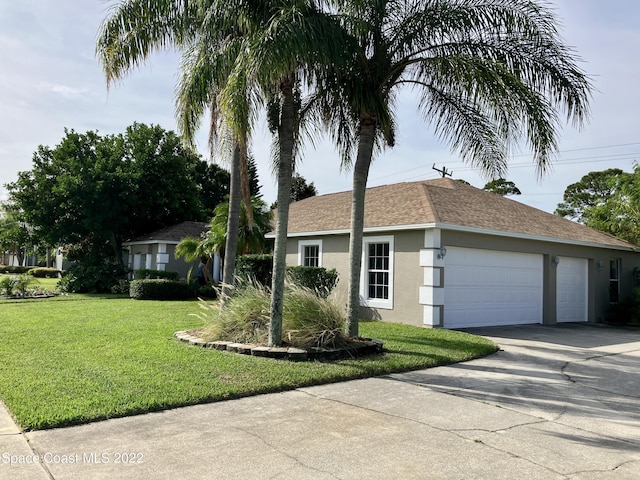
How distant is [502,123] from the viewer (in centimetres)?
938

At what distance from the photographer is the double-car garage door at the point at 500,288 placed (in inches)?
541

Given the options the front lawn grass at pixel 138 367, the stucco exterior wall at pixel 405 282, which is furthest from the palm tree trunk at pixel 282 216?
the stucco exterior wall at pixel 405 282

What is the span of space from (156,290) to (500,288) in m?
12.9

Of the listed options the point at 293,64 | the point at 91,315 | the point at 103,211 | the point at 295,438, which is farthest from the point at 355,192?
the point at 103,211

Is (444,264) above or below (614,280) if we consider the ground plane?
above

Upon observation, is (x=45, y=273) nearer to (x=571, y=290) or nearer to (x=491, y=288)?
(x=491, y=288)

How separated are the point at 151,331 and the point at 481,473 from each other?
8.56 m

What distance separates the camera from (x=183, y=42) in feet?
35.4

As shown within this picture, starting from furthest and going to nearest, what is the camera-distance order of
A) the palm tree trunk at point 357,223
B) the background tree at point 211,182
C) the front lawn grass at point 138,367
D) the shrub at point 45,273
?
1. the shrub at point 45,273
2. the background tree at point 211,182
3. the palm tree trunk at point 357,223
4. the front lawn grass at point 138,367

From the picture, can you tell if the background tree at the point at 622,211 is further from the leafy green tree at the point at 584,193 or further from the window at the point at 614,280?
the leafy green tree at the point at 584,193

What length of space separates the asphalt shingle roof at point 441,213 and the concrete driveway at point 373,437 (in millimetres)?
6979

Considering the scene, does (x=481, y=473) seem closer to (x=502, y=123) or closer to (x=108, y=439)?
(x=108, y=439)

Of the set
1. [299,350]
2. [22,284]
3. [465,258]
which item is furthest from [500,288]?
[22,284]

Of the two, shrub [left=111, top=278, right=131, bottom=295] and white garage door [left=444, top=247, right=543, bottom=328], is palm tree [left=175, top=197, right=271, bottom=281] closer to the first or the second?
shrub [left=111, top=278, right=131, bottom=295]
